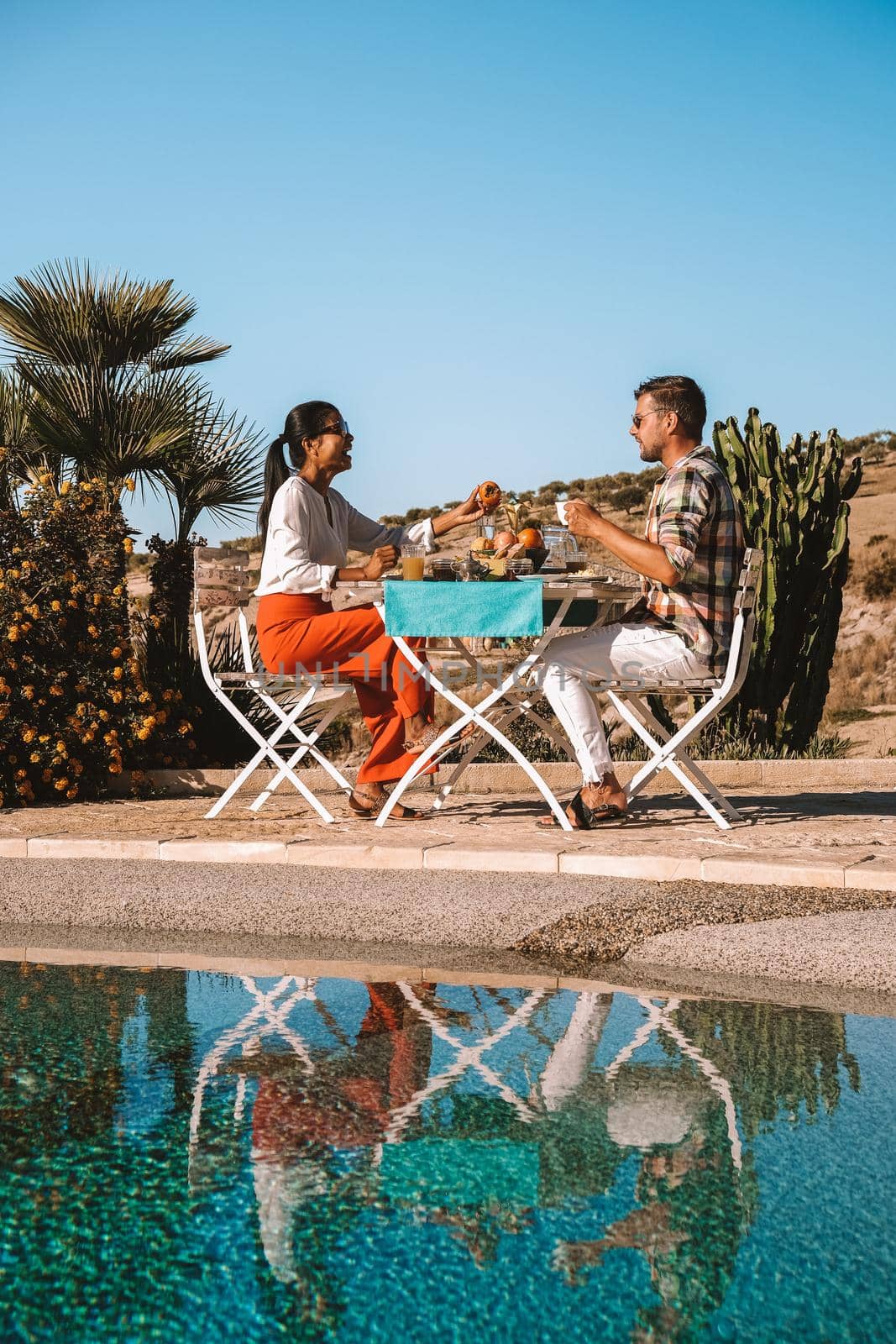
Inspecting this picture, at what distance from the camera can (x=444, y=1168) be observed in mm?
2189

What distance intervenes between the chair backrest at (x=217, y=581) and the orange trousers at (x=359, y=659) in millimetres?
511

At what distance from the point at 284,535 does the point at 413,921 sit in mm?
2178

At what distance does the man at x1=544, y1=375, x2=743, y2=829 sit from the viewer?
5027mm

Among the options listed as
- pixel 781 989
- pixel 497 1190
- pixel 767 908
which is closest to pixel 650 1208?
pixel 497 1190

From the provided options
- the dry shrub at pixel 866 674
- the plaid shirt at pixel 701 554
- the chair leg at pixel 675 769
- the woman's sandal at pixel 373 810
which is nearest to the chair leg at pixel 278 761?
the woman's sandal at pixel 373 810

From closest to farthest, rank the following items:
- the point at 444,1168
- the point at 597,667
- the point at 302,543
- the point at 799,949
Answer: the point at 444,1168 < the point at 799,949 < the point at 597,667 < the point at 302,543

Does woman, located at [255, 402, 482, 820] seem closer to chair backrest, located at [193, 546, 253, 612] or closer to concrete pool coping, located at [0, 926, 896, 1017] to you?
chair backrest, located at [193, 546, 253, 612]

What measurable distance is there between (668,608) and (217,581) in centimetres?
211

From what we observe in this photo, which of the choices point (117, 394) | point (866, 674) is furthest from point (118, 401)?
point (866, 674)

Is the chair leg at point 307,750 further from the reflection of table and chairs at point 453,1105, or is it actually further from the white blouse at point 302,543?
the reflection of table and chairs at point 453,1105

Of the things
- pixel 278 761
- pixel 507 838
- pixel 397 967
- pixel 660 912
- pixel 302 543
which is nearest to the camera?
pixel 397 967

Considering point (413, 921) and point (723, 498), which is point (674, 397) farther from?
point (413, 921)

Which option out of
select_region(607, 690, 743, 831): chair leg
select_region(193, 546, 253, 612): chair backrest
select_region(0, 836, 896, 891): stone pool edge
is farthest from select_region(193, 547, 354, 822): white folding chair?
select_region(607, 690, 743, 831): chair leg

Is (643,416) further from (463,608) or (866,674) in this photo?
(866,674)
